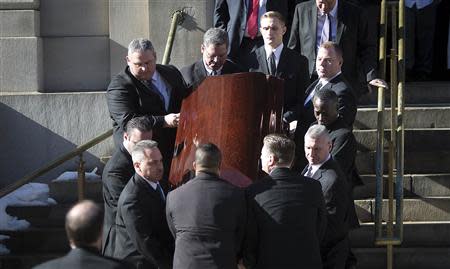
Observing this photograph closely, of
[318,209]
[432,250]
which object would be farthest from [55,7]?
[318,209]

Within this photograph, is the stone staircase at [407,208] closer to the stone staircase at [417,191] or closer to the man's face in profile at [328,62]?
the stone staircase at [417,191]

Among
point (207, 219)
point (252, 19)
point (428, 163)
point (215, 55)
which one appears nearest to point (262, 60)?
point (215, 55)

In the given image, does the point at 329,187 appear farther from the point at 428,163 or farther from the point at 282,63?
the point at 428,163

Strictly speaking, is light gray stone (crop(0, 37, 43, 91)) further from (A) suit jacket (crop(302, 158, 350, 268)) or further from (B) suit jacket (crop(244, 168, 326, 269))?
(B) suit jacket (crop(244, 168, 326, 269))

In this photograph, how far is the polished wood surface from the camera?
7.18 metres

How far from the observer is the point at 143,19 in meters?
→ 11.5

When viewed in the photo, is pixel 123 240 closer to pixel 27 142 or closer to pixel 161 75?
pixel 161 75

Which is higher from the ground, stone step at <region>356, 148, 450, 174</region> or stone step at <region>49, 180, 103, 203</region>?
stone step at <region>356, 148, 450, 174</region>

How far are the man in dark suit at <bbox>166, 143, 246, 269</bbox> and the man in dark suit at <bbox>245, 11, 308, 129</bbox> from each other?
76.7 inches

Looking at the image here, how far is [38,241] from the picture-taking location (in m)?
9.88

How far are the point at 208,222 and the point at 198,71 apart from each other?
6.95 ft

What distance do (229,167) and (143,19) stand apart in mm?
4613

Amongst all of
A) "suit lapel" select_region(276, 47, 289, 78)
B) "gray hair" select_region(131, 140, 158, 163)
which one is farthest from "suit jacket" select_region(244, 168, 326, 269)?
"suit lapel" select_region(276, 47, 289, 78)

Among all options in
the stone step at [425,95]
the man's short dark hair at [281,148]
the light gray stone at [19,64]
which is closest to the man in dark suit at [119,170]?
the man's short dark hair at [281,148]
